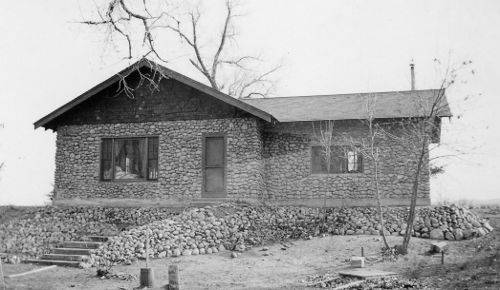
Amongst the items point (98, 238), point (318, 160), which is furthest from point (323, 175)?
point (98, 238)

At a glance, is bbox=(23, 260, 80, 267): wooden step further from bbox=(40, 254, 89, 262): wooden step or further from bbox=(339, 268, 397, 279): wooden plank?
bbox=(339, 268, 397, 279): wooden plank

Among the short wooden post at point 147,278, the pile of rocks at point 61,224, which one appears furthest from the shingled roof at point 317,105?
the short wooden post at point 147,278

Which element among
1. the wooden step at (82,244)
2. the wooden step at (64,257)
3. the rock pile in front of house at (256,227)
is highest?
the rock pile in front of house at (256,227)

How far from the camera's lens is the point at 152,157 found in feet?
69.6

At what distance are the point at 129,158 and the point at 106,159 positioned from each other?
3.24 feet

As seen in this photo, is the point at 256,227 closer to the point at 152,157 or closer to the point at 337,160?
the point at 337,160

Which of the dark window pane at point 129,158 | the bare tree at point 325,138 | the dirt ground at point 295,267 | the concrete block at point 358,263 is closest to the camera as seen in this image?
the dirt ground at point 295,267

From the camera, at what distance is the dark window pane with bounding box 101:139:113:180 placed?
2161 cm

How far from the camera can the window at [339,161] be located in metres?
20.7

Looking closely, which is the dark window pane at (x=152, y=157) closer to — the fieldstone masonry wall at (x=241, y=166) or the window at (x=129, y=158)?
the window at (x=129, y=158)

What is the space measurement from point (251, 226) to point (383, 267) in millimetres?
5971

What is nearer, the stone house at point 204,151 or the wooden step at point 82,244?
the wooden step at point 82,244

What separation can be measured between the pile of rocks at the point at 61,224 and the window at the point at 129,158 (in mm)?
1565

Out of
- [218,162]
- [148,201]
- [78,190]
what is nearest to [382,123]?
[218,162]
